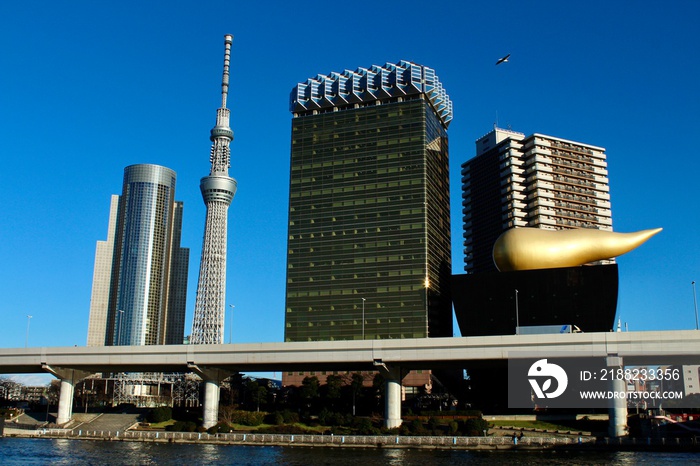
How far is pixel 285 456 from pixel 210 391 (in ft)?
102

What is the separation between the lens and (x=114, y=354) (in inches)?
4016

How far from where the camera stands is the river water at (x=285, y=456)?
6322 cm

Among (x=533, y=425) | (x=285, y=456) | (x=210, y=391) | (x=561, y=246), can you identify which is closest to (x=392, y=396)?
(x=533, y=425)

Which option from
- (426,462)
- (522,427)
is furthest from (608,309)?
(426,462)

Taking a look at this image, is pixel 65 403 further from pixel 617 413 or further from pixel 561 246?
pixel 561 246

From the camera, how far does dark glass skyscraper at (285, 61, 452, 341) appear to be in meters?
157

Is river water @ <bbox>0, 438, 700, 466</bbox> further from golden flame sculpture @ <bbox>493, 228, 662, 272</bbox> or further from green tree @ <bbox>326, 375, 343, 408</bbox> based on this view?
golden flame sculpture @ <bbox>493, 228, 662, 272</bbox>

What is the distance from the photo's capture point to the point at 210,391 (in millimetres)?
98688

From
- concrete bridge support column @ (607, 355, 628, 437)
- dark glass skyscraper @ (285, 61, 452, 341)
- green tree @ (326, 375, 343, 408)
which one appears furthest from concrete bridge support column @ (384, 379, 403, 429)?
dark glass skyscraper @ (285, 61, 452, 341)

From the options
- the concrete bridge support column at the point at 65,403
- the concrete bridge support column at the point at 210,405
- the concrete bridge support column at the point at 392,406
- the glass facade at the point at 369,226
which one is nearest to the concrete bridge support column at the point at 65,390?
the concrete bridge support column at the point at 65,403

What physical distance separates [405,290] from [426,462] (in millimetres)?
93129

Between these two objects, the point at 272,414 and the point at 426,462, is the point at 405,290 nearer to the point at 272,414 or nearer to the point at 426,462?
the point at 272,414

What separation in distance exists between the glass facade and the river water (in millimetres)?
77482

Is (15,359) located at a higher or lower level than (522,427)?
higher
